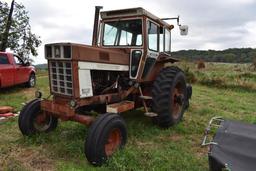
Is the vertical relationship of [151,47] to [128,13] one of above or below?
below

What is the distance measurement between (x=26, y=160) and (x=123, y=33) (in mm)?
3409

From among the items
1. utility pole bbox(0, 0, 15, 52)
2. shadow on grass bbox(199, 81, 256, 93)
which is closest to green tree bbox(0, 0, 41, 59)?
utility pole bbox(0, 0, 15, 52)

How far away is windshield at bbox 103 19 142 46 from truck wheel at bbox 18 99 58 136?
2119mm

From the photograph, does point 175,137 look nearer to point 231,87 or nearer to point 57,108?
point 57,108

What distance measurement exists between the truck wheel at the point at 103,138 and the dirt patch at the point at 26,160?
0.68 m

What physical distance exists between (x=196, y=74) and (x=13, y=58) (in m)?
9.32

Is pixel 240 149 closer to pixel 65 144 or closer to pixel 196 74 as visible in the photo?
pixel 65 144

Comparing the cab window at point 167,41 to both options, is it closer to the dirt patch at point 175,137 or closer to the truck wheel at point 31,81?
the dirt patch at point 175,137

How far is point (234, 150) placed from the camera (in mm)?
4273

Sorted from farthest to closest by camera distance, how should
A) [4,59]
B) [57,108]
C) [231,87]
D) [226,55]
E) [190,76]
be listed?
[226,55] < [190,76] < [231,87] < [4,59] < [57,108]

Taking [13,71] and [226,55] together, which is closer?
[13,71]

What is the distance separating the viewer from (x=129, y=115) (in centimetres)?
877

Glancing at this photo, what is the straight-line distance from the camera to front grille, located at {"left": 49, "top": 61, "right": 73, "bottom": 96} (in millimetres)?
5950

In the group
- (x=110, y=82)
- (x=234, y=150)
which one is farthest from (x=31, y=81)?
(x=234, y=150)
